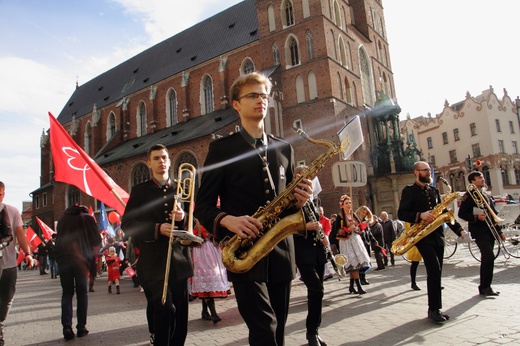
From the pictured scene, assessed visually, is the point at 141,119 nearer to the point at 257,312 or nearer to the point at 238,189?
the point at 238,189

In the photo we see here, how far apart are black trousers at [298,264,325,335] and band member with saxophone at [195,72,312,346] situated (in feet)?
5.71

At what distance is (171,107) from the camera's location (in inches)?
1497

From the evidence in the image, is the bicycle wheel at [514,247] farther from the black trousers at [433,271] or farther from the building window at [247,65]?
the building window at [247,65]

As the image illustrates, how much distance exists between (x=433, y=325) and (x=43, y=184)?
5454 cm

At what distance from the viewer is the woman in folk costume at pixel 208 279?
21.0 ft

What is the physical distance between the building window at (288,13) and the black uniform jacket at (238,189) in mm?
28398

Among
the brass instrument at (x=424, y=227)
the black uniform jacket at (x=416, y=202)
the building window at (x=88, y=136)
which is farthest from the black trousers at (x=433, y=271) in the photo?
the building window at (x=88, y=136)

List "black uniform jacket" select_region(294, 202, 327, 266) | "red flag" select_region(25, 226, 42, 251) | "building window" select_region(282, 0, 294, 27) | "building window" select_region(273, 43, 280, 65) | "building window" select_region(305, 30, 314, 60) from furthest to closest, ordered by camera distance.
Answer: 1. "building window" select_region(273, 43, 280, 65)
2. "building window" select_region(282, 0, 294, 27)
3. "building window" select_region(305, 30, 314, 60)
4. "red flag" select_region(25, 226, 42, 251)
5. "black uniform jacket" select_region(294, 202, 327, 266)

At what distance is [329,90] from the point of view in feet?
86.5

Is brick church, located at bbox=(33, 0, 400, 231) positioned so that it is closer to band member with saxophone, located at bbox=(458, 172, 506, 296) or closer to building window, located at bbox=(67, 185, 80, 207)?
building window, located at bbox=(67, 185, 80, 207)

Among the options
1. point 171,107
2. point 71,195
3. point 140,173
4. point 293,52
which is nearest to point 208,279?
point 293,52

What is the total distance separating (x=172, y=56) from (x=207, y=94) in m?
8.53

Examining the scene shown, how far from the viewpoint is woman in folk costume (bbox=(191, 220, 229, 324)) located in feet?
21.0

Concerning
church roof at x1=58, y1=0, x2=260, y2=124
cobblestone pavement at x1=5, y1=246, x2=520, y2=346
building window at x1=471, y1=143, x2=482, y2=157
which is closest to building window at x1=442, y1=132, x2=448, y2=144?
building window at x1=471, y1=143, x2=482, y2=157
